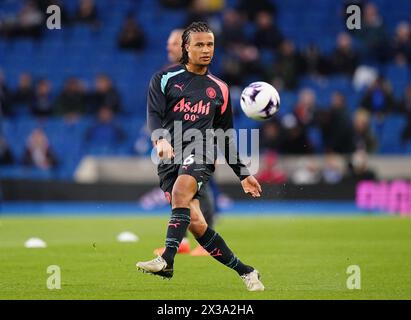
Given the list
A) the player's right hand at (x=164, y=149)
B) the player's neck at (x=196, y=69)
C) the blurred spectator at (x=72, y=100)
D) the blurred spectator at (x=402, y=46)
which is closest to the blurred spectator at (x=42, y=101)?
the blurred spectator at (x=72, y=100)

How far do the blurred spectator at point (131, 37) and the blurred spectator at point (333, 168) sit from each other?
5833 millimetres

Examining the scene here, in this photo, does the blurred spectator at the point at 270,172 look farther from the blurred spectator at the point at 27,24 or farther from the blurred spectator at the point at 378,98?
the blurred spectator at the point at 27,24

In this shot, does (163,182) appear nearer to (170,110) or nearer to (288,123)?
(170,110)

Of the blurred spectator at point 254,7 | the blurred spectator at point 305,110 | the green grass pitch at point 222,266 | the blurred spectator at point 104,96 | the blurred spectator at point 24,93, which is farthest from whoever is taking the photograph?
the blurred spectator at point 254,7

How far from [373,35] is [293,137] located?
3951 millimetres

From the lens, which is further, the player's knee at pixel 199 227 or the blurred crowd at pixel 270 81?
the blurred crowd at pixel 270 81

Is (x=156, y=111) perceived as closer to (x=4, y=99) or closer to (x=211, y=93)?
(x=211, y=93)

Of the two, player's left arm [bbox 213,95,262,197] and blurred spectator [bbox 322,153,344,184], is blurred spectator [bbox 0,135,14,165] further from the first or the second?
player's left arm [bbox 213,95,262,197]

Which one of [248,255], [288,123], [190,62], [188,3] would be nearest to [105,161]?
[288,123]

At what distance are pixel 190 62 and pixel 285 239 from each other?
5.53 m

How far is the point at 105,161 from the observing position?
69.0 feet

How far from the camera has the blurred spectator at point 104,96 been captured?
21594mm

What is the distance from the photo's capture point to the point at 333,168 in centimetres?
2016

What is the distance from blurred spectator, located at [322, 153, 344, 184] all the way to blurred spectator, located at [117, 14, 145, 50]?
5.83 meters
